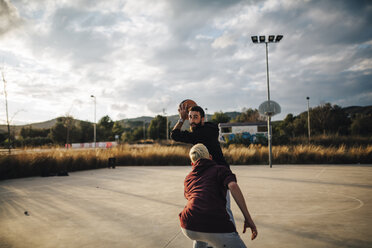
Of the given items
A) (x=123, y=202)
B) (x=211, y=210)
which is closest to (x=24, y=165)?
(x=123, y=202)

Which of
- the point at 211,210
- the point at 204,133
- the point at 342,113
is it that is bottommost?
the point at 211,210

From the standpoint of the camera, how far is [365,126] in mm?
45375

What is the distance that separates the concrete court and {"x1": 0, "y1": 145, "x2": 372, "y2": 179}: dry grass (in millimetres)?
3430

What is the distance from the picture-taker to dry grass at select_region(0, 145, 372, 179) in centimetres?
1073

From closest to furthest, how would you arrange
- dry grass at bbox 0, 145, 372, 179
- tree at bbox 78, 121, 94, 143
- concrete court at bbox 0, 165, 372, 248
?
concrete court at bbox 0, 165, 372, 248 → dry grass at bbox 0, 145, 372, 179 → tree at bbox 78, 121, 94, 143

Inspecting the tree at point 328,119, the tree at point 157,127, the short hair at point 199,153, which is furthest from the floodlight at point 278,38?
the tree at point 157,127

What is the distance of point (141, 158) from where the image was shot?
15695mm

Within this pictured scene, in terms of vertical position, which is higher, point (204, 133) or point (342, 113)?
point (342, 113)

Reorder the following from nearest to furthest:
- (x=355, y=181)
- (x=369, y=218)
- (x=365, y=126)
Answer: (x=369, y=218) < (x=355, y=181) < (x=365, y=126)

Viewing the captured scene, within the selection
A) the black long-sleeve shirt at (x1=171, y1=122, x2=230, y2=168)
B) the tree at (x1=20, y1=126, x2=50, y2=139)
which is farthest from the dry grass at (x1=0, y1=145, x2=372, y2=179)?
the tree at (x1=20, y1=126, x2=50, y2=139)

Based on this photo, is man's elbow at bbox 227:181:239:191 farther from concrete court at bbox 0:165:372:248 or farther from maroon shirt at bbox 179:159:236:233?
concrete court at bbox 0:165:372:248

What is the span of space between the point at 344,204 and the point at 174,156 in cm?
1144

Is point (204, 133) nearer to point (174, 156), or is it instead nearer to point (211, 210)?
point (211, 210)

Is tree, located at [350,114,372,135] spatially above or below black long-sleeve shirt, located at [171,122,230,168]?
above
